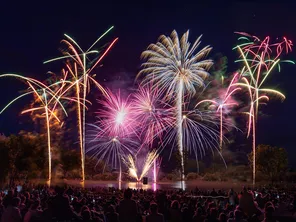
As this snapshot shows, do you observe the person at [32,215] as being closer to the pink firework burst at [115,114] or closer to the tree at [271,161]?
the pink firework burst at [115,114]

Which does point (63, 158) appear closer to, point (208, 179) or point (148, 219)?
point (208, 179)


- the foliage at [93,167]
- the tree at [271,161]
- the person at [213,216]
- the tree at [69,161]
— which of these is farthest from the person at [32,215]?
→ the foliage at [93,167]

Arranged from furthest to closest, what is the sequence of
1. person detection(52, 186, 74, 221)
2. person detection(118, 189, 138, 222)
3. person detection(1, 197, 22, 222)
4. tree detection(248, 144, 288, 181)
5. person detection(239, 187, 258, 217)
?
tree detection(248, 144, 288, 181)
person detection(239, 187, 258, 217)
person detection(52, 186, 74, 221)
person detection(118, 189, 138, 222)
person detection(1, 197, 22, 222)

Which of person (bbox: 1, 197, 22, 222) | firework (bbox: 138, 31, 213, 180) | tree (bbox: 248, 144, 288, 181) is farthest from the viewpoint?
tree (bbox: 248, 144, 288, 181)

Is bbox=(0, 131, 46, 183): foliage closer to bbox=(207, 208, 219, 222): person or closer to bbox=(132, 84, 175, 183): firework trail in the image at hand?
bbox=(132, 84, 175, 183): firework trail

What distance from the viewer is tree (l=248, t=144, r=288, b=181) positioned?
52.8m

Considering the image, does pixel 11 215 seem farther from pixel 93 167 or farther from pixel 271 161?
pixel 93 167

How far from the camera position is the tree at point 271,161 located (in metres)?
52.8

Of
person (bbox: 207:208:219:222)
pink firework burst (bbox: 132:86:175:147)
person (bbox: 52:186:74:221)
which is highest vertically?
pink firework burst (bbox: 132:86:175:147)

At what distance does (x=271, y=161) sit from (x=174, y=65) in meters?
22.3

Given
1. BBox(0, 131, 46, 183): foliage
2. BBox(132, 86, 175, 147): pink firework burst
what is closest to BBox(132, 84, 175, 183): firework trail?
BBox(132, 86, 175, 147): pink firework burst

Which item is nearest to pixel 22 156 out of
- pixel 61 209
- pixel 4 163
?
pixel 4 163

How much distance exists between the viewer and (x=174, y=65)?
3853 centimetres

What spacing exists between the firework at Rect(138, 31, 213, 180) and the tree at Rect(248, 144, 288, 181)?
19201 mm
